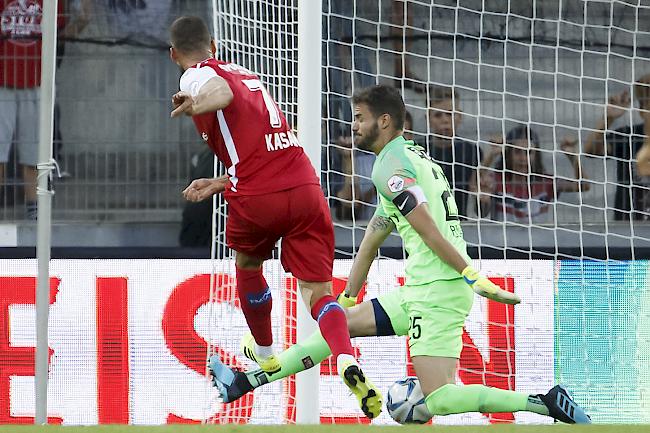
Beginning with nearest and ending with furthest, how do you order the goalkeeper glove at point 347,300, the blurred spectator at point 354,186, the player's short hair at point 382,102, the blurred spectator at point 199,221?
1. the player's short hair at point 382,102
2. the goalkeeper glove at point 347,300
3. the blurred spectator at point 354,186
4. the blurred spectator at point 199,221

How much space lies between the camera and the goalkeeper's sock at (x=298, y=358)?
6184 millimetres

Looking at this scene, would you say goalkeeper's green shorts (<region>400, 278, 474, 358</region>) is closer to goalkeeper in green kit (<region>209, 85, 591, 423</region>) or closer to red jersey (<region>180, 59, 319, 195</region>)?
goalkeeper in green kit (<region>209, 85, 591, 423</region>)

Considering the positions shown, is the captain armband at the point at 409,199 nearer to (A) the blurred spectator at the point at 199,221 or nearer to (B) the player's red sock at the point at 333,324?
(B) the player's red sock at the point at 333,324

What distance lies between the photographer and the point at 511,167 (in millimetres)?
8859

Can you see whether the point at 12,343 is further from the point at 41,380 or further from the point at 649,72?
the point at 649,72

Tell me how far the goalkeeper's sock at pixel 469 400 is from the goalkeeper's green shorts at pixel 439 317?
181 millimetres

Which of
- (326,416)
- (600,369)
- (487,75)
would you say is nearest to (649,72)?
(487,75)

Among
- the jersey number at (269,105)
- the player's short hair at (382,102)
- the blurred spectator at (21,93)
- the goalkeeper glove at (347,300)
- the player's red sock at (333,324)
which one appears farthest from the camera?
the blurred spectator at (21,93)

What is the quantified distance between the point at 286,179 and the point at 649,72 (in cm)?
414

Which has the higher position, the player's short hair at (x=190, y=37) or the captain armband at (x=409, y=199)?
the player's short hair at (x=190, y=37)

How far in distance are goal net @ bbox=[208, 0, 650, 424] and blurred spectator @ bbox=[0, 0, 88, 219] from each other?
199 centimetres

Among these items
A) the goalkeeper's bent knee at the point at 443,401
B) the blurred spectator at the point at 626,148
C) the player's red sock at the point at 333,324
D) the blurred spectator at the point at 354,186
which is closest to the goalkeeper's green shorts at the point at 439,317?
the goalkeeper's bent knee at the point at 443,401

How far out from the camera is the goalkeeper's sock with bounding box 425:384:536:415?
19.4 ft

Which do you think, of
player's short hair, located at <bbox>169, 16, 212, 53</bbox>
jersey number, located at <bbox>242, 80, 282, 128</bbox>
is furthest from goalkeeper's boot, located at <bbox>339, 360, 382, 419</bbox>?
player's short hair, located at <bbox>169, 16, 212, 53</bbox>
